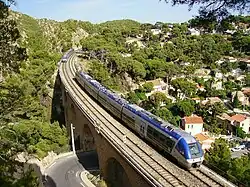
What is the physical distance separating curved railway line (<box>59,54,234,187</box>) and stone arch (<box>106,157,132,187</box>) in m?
2.31

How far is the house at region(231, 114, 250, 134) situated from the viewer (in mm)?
40969

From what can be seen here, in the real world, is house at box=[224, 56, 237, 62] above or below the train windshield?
above

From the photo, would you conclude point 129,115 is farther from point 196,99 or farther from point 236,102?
point 236,102

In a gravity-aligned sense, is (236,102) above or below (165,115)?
below

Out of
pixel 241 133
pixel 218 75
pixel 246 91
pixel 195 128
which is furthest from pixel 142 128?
pixel 218 75

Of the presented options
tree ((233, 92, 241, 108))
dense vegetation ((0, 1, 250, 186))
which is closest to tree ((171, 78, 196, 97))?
dense vegetation ((0, 1, 250, 186))

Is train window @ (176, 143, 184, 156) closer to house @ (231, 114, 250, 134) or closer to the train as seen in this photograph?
the train

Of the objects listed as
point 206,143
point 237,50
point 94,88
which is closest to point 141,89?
point 206,143

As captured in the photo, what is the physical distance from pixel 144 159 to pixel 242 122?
3010cm

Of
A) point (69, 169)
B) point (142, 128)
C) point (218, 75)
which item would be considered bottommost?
point (69, 169)

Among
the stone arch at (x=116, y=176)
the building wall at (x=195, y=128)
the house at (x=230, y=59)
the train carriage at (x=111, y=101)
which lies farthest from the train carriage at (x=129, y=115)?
the house at (x=230, y=59)

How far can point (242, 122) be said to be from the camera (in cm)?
4112

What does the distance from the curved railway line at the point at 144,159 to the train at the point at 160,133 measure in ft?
1.22

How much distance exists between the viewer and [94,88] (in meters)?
26.7
